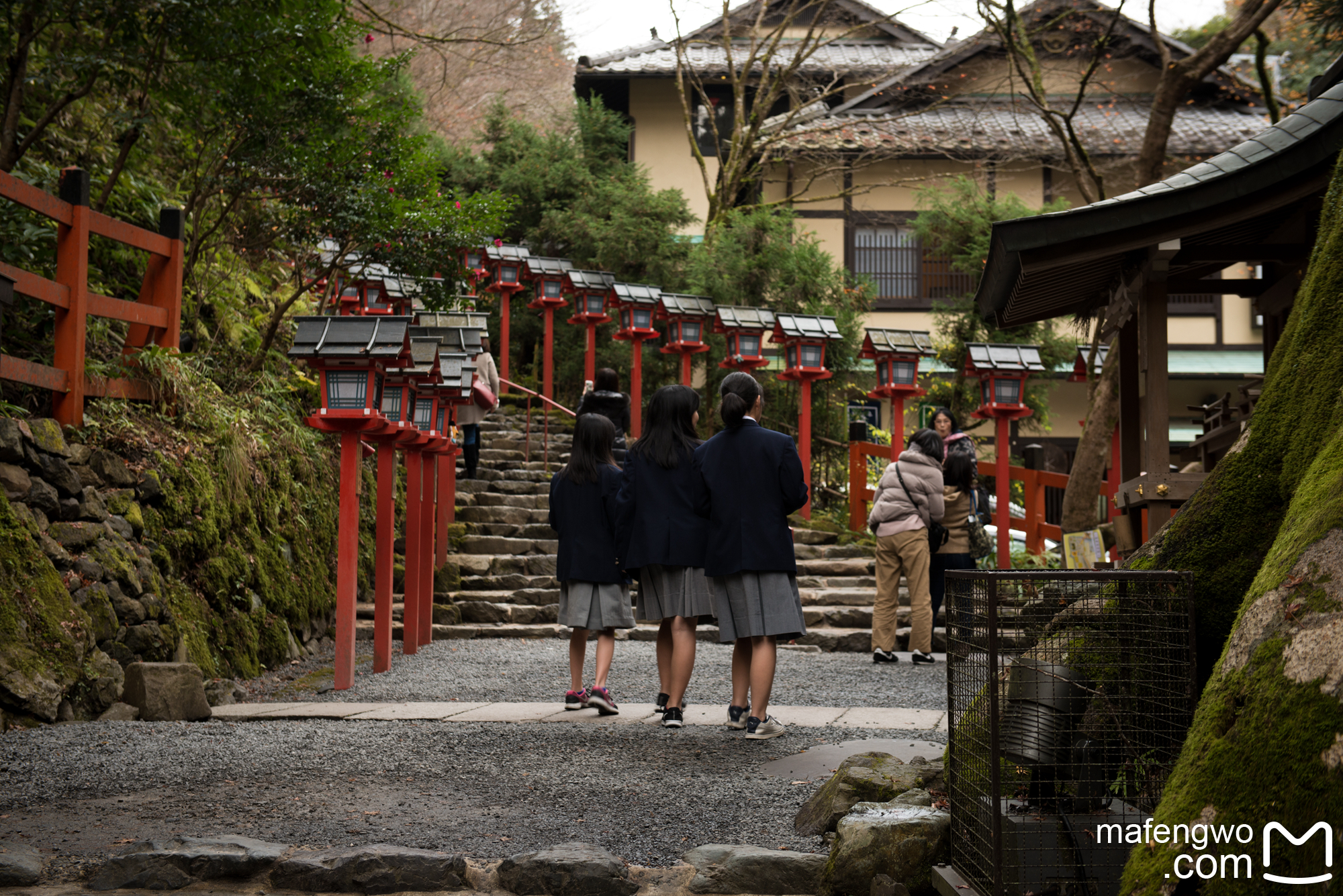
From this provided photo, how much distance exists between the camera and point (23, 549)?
5707mm

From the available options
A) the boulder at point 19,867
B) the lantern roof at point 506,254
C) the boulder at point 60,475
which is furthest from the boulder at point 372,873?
the lantern roof at point 506,254

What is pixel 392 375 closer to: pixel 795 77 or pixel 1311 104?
pixel 1311 104

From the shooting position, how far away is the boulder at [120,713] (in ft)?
19.1

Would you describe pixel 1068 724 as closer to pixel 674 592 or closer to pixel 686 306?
pixel 674 592

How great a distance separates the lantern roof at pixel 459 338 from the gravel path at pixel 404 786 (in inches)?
164

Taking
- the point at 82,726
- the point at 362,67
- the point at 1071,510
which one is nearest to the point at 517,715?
the point at 82,726

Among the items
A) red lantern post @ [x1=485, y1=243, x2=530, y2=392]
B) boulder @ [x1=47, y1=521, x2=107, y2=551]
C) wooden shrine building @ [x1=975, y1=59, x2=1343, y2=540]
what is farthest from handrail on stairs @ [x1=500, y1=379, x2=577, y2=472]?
wooden shrine building @ [x1=975, y1=59, x2=1343, y2=540]

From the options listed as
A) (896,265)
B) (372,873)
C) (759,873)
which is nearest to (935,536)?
(759,873)

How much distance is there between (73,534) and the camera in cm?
621

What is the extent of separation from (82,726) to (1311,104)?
23.6ft

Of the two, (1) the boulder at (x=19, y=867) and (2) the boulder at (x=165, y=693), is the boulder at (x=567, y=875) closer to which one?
(1) the boulder at (x=19, y=867)

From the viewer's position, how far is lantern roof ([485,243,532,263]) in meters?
17.9

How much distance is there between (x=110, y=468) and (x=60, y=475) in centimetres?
54

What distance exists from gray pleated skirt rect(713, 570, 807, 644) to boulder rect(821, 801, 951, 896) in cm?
188
